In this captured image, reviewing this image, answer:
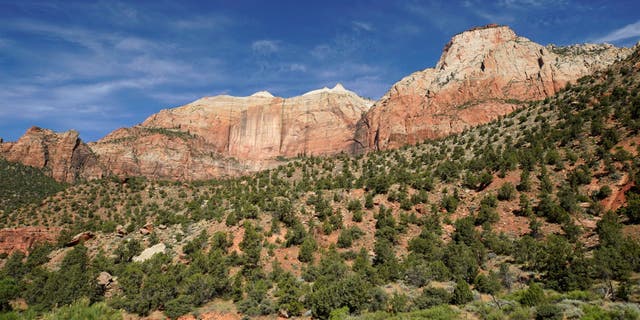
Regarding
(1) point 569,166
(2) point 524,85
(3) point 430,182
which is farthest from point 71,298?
(2) point 524,85

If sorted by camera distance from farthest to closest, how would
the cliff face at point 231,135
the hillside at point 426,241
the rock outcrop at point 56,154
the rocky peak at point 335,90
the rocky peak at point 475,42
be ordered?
the rocky peak at point 335,90, the cliff face at point 231,135, the rocky peak at point 475,42, the rock outcrop at point 56,154, the hillside at point 426,241

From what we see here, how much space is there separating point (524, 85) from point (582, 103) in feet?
166

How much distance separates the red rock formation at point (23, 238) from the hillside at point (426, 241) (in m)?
5.54

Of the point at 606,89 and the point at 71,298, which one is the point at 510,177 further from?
the point at 71,298

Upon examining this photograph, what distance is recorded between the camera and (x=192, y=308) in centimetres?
2672

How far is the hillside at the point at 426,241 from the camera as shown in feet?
71.3

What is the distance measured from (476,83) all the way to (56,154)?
10899 centimetres

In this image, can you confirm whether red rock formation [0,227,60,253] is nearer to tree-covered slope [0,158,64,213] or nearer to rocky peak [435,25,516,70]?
tree-covered slope [0,158,64,213]

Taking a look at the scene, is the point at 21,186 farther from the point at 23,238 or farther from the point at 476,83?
the point at 476,83

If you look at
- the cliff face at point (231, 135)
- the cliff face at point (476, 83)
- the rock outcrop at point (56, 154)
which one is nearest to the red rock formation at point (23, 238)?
the rock outcrop at point (56, 154)

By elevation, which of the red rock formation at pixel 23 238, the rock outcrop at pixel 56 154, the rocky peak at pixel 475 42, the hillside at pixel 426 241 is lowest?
the red rock formation at pixel 23 238

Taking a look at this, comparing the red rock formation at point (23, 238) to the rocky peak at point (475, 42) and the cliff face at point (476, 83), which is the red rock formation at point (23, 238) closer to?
the cliff face at point (476, 83)

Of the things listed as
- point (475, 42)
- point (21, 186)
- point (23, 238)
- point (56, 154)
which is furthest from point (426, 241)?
point (56, 154)

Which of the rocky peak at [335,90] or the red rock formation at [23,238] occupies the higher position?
the rocky peak at [335,90]
